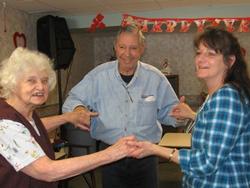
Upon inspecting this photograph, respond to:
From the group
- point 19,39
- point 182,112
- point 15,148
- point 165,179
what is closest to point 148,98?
point 182,112

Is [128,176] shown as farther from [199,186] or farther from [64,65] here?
[64,65]

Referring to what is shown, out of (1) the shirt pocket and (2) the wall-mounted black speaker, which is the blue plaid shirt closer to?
(1) the shirt pocket

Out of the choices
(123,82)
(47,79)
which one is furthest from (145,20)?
(47,79)

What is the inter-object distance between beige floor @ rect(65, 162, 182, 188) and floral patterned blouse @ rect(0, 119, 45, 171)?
2831 millimetres

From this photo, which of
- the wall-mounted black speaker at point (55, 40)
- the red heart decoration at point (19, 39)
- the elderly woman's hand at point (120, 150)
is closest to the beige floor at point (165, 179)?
the wall-mounted black speaker at point (55, 40)

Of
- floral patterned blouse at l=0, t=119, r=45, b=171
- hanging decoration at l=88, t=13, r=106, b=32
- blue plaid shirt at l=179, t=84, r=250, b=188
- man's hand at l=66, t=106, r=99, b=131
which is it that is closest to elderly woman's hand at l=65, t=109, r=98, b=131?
man's hand at l=66, t=106, r=99, b=131

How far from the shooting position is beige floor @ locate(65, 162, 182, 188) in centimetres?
423

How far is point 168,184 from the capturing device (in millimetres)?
4254

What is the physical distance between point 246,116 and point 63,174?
0.83 m

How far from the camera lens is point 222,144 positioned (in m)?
1.42

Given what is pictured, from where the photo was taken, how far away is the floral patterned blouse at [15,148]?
1.48 metres

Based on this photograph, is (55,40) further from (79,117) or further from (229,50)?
(229,50)

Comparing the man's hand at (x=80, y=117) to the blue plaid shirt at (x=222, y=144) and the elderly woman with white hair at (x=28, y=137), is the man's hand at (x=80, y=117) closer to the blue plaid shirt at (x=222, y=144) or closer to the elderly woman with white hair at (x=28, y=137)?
the elderly woman with white hair at (x=28, y=137)

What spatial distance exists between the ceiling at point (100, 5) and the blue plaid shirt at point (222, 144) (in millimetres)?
3386
